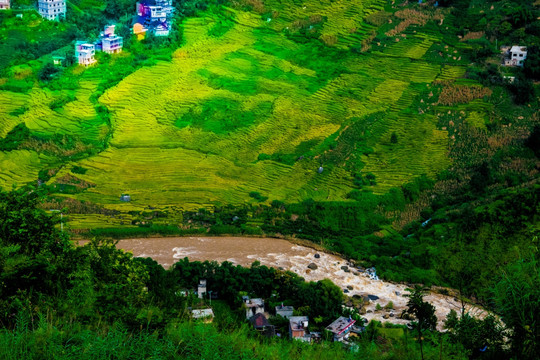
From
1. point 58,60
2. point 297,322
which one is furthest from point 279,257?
point 58,60

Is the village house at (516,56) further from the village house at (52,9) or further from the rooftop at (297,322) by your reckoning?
the village house at (52,9)

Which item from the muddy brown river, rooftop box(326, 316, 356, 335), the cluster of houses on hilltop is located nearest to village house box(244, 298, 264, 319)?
the cluster of houses on hilltop

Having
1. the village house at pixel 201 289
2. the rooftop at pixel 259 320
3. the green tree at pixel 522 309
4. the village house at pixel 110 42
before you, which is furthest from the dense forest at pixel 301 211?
the village house at pixel 110 42

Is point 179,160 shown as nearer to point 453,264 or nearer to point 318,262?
point 318,262

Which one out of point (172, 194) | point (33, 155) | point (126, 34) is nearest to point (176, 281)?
point (172, 194)

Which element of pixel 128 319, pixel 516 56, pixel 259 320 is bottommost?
pixel 259 320

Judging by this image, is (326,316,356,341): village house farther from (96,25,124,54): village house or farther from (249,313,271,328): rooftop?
(96,25,124,54): village house

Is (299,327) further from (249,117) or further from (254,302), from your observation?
(249,117)

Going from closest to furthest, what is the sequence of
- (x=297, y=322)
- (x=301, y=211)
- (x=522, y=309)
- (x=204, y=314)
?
1. (x=522, y=309)
2. (x=204, y=314)
3. (x=297, y=322)
4. (x=301, y=211)
